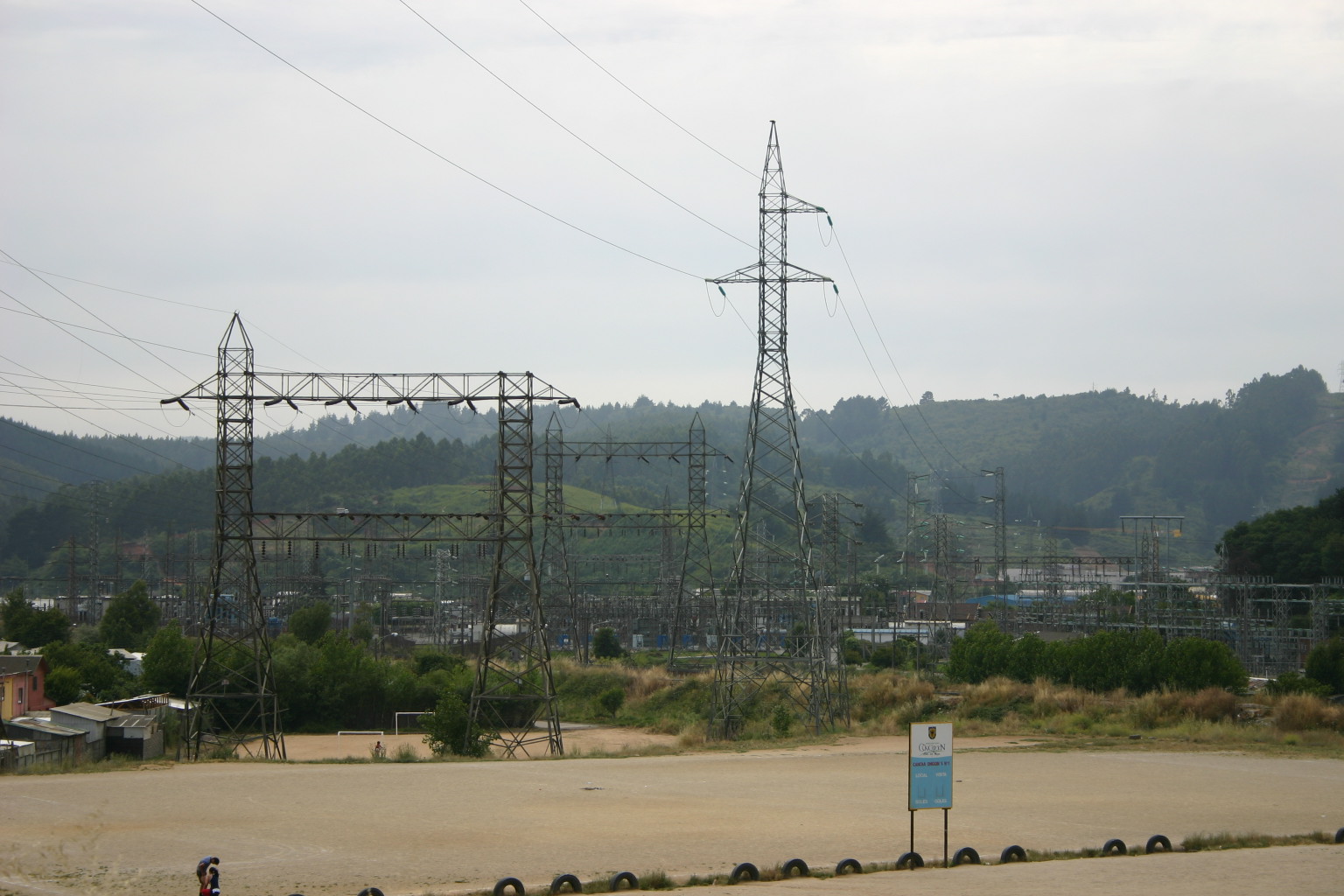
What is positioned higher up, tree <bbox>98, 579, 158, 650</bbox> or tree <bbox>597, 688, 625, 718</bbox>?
tree <bbox>98, 579, 158, 650</bbox>

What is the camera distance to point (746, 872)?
15453 millimetres

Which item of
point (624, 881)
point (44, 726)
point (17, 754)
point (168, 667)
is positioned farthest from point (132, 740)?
point (624, 881)

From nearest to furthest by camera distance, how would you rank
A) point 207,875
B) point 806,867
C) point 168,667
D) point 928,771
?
point 207,875 < point 806,867 < point 928,771 < point 168,667

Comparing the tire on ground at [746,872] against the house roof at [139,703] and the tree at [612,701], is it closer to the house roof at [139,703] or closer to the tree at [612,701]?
the house roof at [139,703]

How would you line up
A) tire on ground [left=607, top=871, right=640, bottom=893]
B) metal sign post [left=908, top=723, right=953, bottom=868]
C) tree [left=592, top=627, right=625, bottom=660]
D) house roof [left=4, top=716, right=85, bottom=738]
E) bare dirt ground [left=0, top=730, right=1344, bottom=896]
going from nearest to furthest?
1. tire on ground [left=607, top=871, right=640, bottom=893]
2. bare dirt ground [left=0, top=730, right=1344, bottom=896]
3. metal sign post [left=908, top=723, right=953, bottom=868]
4. house roof [left=4, top=716, right=85, bottom=738]
5. tree [left=592, top=627, right=625, bottom=660]

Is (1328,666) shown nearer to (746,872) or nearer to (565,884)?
(746,872)

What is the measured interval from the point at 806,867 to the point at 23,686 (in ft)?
121

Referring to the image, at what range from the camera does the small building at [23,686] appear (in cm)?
4081

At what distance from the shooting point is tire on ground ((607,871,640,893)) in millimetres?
14836

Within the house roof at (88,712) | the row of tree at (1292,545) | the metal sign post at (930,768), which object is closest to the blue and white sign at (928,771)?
the metal sign post at (930,768)

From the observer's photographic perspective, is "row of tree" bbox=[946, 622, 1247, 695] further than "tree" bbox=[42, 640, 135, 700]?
No

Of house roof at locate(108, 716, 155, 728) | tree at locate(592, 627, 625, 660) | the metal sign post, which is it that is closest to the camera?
the metal sign post

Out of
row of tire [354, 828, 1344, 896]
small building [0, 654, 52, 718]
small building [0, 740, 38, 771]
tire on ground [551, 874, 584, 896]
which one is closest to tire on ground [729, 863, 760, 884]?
row of tire [354, 828, 1344, 896]

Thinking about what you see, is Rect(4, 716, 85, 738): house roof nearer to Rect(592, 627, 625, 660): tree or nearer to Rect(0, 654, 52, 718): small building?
Rect(0, 654, 52, 718): small building
